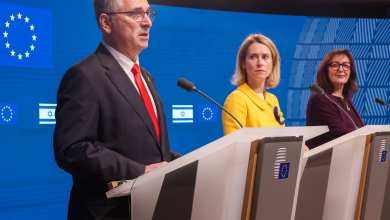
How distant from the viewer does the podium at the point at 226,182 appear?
1035 millimetres

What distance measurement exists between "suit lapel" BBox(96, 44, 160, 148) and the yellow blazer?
0.74 m

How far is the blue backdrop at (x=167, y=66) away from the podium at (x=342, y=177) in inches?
85.3

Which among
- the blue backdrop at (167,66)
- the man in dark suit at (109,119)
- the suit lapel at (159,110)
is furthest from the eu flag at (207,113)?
the man in dark suit at (109,119)

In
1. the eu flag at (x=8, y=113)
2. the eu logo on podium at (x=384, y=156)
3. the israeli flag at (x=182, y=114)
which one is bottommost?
the eu flag at (x=8, y=113)

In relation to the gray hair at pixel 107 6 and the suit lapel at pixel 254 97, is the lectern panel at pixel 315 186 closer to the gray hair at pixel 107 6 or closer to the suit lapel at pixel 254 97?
the suit lapel at pixel 254 97

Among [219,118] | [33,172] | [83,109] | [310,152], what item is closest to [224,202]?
[83,109]

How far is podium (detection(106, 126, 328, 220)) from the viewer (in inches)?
40.8

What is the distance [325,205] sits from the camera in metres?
1.65

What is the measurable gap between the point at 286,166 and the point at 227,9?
129 inches

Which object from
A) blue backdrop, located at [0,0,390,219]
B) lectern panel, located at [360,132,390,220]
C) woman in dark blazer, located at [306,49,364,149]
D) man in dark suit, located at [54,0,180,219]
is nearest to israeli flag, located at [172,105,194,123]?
blue backdrop, located at [0,0,390,219]

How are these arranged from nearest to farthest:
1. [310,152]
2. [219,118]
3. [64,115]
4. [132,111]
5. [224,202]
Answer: [224,202]
[64,115]
[132,111]
[310,152]
[219,118]

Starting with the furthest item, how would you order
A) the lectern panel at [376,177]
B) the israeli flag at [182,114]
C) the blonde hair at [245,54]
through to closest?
1. the israeli flag at [182,114]
2. the blonde hair at [245,54]
3. the lectern panel at [376,177]

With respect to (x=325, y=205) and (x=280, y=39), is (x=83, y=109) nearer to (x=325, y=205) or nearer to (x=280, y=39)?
(x=325, y=205)

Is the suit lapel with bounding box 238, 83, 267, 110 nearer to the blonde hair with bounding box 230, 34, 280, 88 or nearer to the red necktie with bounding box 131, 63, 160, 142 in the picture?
the blonde hair with bounding box 230, 34, 280, 88
